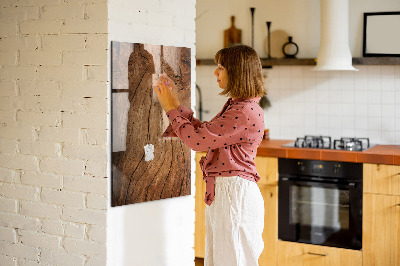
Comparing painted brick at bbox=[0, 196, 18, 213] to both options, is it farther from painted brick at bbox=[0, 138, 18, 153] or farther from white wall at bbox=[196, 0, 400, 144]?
white wall at bbox=[196, 0, 400, 144]

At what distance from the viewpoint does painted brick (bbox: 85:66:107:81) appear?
2734 mm

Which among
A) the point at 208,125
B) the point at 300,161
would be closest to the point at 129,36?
the point at 208,125

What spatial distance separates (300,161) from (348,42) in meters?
1.04

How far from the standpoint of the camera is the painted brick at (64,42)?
9.11 feet

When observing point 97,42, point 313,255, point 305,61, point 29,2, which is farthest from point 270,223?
point 29,2

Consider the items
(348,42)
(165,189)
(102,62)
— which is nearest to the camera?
(102,62)

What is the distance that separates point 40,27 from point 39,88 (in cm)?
31

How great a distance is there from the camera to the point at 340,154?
381 cm

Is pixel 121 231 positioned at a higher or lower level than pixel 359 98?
lower

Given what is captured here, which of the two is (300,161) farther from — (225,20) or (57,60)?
(57,60)

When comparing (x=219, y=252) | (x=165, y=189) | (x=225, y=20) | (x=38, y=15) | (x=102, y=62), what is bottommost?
(x=219, y=252)

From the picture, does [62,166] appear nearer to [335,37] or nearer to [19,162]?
[19,162]

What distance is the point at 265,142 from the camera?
→ 4.43 meters

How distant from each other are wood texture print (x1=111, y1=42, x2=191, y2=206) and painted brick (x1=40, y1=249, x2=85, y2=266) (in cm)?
34
